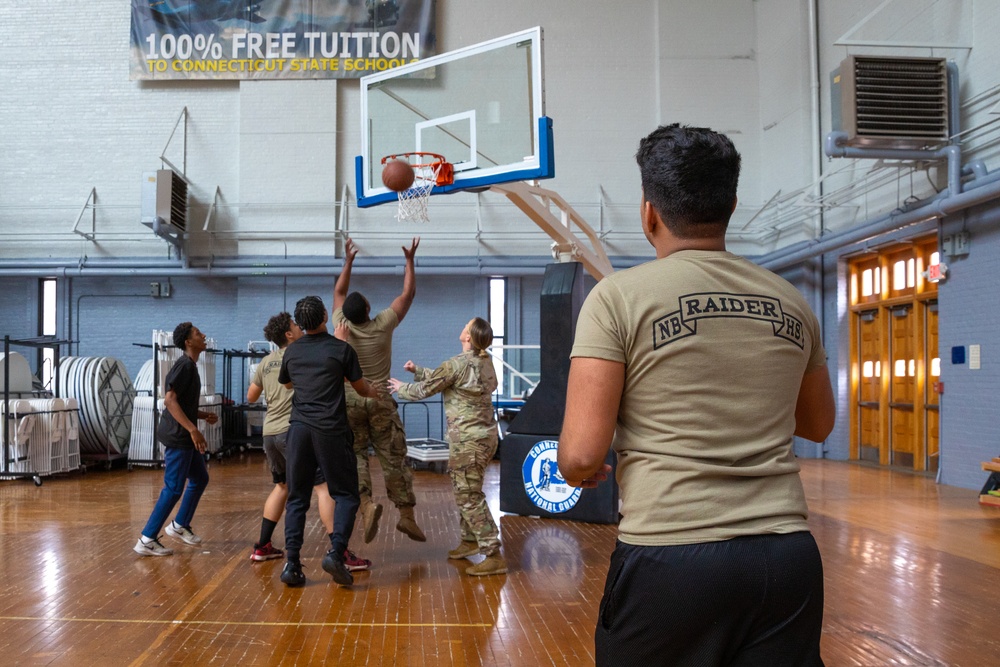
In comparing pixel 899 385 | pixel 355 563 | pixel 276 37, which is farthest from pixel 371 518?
pixel 276 37

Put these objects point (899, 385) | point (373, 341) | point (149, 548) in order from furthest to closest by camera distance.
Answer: point (899, 385) < point (149, 548) < point (373, 341)

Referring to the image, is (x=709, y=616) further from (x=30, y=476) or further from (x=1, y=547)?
(x=30, y=476)

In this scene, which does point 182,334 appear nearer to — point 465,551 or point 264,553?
point 264,553

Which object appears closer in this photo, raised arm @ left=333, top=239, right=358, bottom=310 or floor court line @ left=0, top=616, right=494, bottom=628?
floor court line @ left=0, top=616, right=494, bottom=628

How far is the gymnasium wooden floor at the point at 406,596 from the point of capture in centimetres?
405

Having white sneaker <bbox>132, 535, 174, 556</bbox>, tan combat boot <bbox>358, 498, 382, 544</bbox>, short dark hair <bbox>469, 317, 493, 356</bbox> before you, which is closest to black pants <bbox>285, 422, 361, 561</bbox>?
tan combat boot <bbox>358, 498, 382, 544</bbox>

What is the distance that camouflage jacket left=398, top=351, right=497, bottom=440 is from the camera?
18.8 feet

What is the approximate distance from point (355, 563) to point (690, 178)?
4763 millimetres

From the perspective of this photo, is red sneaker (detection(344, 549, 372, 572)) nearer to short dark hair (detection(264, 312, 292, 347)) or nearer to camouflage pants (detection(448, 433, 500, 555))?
camouflage pants (detection(448, 433, 500, 555))

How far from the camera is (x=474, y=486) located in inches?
222

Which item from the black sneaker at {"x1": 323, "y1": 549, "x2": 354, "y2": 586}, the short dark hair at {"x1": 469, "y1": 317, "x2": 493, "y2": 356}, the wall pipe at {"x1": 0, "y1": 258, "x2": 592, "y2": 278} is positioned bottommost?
the black sneaker at {"x1": 323, "y1": 549, "x2": 354, "y2": 586}

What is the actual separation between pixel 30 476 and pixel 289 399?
6.45m

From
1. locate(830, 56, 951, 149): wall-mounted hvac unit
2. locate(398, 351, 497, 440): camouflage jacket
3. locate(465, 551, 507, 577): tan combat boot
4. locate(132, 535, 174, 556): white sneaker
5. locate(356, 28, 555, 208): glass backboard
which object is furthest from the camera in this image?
locate(830, 56, 951, 149): wall-mounted hvac unit

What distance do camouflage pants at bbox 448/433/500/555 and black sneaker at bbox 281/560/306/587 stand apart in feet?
3.65
